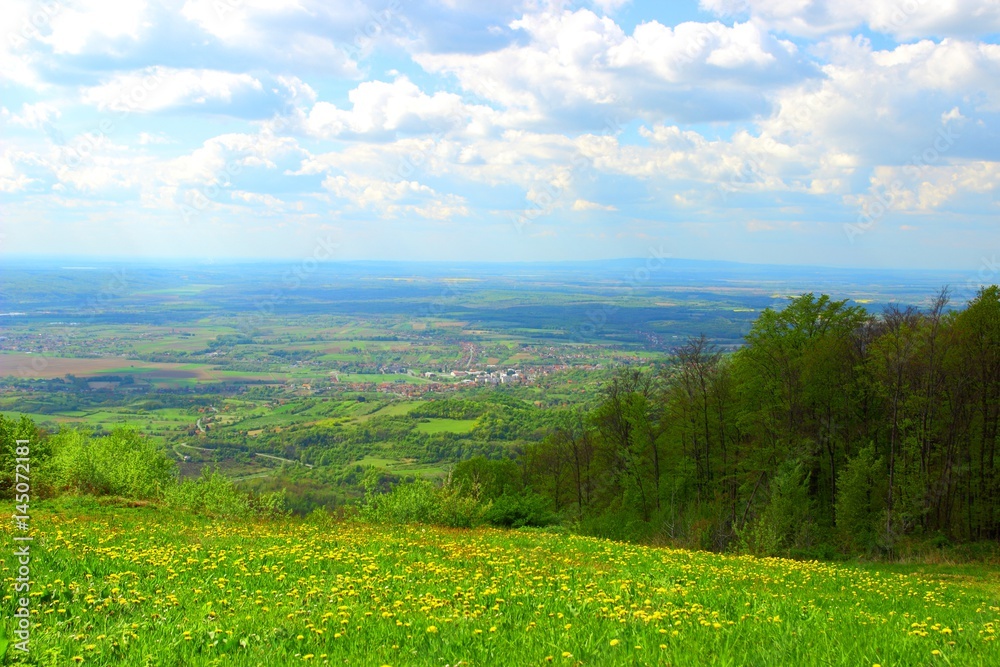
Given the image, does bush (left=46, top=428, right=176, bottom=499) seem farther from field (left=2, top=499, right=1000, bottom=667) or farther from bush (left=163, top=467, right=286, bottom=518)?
field (left=2, top=499, right=1000, bottom=667)

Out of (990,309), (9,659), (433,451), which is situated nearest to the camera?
(9,659)

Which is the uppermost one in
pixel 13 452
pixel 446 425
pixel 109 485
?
pixel 13 452

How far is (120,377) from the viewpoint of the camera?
119375mm

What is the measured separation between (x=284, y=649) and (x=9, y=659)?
254cm

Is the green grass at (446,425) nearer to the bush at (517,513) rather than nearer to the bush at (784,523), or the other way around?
the bush at (517,513)

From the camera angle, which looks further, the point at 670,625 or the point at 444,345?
the point at 444,345

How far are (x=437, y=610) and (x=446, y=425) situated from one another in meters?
93.2

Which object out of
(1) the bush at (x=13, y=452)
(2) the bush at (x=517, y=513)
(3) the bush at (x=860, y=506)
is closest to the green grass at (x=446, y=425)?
(1) the bush at (x=13, y=452)

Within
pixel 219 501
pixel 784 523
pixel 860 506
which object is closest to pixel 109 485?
pixel 219 501

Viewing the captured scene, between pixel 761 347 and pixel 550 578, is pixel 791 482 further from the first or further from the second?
pixel 550 578

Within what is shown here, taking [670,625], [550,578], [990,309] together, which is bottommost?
[550,578]

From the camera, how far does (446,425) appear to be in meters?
101

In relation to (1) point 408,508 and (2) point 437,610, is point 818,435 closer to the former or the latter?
(1) point 408,508

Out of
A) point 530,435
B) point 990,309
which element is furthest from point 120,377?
point 990,309
